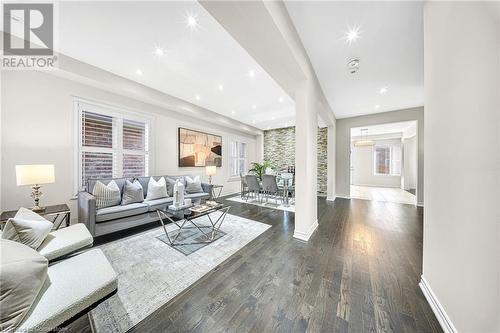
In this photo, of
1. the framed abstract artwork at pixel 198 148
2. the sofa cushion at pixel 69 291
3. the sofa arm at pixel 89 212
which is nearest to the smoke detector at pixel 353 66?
the sofa cushion at pixel 69 291

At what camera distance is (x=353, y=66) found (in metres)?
2.68

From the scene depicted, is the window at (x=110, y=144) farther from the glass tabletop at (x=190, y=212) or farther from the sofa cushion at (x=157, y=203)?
the glass tabletop at (x=190, y=212)

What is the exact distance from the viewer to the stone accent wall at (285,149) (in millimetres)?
6344

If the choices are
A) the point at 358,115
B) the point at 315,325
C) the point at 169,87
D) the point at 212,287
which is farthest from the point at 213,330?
the point at 358,115

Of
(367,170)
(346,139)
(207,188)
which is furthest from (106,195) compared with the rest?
(367,170)

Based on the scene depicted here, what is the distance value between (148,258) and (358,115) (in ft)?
21.7

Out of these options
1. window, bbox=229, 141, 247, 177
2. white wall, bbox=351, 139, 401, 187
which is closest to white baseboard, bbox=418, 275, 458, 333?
window, bbox=229, 141, 247, 177

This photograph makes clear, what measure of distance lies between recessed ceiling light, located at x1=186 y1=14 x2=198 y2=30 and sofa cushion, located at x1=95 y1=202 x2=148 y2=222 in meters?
2.85

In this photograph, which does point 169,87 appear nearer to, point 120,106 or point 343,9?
point 120,106

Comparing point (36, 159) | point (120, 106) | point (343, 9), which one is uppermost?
point (343, 9)

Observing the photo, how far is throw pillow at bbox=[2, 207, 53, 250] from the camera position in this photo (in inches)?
48.8

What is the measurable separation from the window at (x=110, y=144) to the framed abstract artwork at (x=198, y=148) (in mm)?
931

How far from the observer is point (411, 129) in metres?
6.54

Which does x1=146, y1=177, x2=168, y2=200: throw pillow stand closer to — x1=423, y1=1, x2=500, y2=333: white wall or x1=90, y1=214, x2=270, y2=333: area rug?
x1=90, y1=214, x2=270, y2=333: area rug
